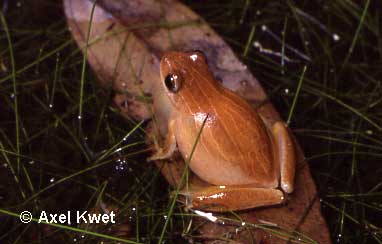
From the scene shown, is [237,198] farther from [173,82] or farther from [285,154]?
[173,82]

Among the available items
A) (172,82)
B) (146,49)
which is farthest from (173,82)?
(146,49)

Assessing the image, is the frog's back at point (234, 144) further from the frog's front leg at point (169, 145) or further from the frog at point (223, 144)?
the frog's front leg at point (169, 145)

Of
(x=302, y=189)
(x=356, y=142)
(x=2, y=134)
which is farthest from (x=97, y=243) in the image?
(x=356, y=142)

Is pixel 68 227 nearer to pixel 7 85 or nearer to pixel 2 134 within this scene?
pixel 2 134

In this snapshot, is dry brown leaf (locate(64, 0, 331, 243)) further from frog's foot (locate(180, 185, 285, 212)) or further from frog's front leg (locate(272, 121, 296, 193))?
frog's foot (locate(180, 185, 285, 212))

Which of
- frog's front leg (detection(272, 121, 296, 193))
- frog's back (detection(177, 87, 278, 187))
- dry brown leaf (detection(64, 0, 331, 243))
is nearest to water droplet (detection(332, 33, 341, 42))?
dry brown leaf (detection(64, 0, 331, 243))
